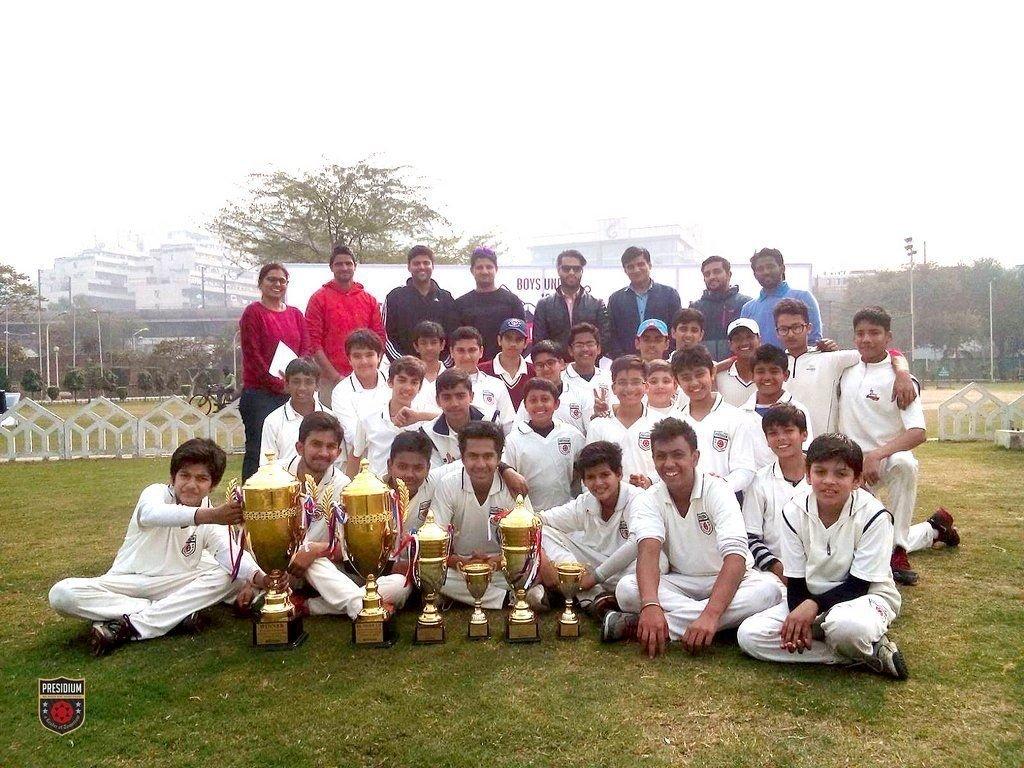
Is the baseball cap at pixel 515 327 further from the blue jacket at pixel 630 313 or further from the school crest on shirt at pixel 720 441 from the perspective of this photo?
the school crest on shirt at pixel 720 441

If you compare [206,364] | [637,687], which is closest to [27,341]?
[206,364]

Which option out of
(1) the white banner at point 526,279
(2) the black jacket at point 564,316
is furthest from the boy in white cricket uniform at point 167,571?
(1) the white banner at point 526,279

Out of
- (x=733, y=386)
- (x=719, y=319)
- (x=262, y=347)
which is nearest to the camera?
(x=733, y=386)

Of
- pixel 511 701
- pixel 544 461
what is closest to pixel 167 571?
pixel 511 701

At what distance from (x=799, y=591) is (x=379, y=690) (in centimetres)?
198

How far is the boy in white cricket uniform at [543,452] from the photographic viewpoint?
16.0ft

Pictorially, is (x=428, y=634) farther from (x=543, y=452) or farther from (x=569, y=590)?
(x=543, y=452)

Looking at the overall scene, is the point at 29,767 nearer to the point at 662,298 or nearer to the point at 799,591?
the point at 799,591

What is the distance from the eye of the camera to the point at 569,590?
3773mm

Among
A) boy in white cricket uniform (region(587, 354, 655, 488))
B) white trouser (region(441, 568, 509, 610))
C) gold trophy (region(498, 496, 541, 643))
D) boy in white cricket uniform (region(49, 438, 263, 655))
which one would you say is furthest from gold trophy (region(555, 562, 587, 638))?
boy in white cricket uniform (region(49, 438, 263, 655))

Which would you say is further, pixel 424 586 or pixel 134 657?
pixel 424 586

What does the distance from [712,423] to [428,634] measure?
2.29 meters

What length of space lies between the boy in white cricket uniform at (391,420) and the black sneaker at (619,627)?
1998mm

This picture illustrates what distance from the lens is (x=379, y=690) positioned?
304 centimetres
